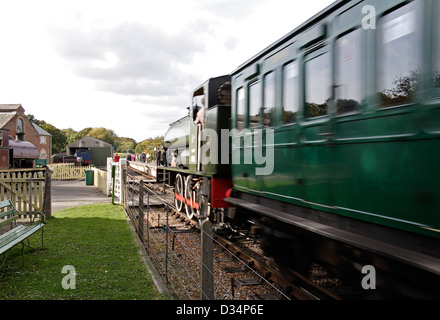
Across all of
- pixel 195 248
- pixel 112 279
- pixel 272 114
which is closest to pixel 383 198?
pixel 272 114

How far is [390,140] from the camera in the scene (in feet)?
9.64

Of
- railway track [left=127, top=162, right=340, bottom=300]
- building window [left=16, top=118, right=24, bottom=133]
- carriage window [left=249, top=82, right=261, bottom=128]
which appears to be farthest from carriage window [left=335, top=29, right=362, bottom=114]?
building window [left=16, top=118, right=24, bottom=133]

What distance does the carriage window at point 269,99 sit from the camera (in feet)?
16.9

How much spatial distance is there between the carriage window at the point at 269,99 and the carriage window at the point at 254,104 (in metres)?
0.22

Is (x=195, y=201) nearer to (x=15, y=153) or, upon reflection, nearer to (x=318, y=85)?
(x=318, y=85)

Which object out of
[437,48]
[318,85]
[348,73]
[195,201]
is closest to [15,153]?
[195,201]

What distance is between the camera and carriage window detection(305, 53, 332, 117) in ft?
12.8

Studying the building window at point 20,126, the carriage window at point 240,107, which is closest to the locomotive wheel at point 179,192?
the carriage window at point 240,107

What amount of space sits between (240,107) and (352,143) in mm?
3249

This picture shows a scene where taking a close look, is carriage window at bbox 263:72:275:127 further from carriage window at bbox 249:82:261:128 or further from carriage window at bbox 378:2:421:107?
carriage window at bbox 378:2:421:107

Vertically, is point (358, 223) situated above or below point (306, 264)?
above

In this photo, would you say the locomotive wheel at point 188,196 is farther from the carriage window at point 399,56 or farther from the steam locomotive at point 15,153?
the steam locomotive at point 15,153
